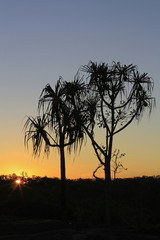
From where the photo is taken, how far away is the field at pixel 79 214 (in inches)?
495

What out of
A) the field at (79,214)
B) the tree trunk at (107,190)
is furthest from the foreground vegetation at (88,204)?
the tree trunk at (107,190)

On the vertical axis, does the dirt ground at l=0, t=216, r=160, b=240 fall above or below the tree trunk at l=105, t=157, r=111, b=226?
below

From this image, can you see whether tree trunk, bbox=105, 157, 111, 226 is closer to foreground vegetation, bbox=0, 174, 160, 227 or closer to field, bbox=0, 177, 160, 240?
foreground vegetation, bbox=0, 174, 160, 227

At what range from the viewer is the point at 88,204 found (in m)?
27.6

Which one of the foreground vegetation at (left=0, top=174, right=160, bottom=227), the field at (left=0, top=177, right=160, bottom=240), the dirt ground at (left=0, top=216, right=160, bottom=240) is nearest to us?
the dirt ground at (left=0, top=216, right=160, bottom=240)

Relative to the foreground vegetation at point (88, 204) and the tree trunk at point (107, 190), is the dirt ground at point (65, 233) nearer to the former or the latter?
the foreground vegetation at point (88, 204)

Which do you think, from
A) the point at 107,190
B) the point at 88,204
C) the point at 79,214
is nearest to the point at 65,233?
the point at 107,190

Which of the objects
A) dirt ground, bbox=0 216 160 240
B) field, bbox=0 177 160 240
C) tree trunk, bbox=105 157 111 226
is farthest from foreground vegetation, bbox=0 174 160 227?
Answer: dirt ground, bbox=0 216 160 240

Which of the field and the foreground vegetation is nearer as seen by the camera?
the field

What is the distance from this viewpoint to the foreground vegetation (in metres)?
23.5

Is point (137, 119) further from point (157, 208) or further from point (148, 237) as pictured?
point (157, 208)

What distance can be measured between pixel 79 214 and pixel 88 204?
12.4ft

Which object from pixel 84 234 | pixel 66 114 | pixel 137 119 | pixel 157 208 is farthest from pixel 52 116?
pixel 157 208

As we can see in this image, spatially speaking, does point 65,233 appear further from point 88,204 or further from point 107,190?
point 88,204
